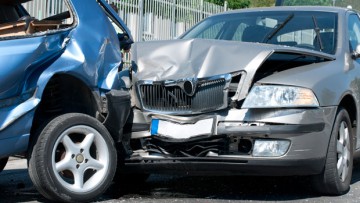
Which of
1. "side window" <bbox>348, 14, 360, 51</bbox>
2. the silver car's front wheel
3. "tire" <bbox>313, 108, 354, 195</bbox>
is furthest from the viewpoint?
"side window" <bbox>348, 14, 360, 51</bbox>

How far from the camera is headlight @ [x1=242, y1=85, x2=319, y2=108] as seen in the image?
15.9 ft

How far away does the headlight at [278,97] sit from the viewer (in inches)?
191

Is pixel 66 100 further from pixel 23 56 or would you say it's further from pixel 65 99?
pixel 23 56

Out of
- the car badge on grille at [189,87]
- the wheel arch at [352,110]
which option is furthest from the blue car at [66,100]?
the wheel arch at [352,110]

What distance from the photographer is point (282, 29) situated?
20.7ft

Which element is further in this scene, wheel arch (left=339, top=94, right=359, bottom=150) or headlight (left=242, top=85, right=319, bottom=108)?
wheel arch (left=339, top=94, right=359, bottom=150)

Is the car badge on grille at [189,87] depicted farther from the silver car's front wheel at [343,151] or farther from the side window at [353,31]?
the side window at [353,31]

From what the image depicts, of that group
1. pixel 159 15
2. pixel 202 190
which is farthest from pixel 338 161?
pixel 159 15

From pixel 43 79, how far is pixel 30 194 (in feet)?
4.29

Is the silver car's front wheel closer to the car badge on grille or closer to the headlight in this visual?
the headlight

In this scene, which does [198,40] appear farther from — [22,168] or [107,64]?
[22,168]

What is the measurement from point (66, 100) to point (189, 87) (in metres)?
1.06

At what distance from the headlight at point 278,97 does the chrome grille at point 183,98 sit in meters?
0.23

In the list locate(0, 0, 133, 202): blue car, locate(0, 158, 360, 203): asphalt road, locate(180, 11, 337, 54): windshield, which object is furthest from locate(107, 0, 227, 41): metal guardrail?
locate(0, 0, 133, 202): blue car
